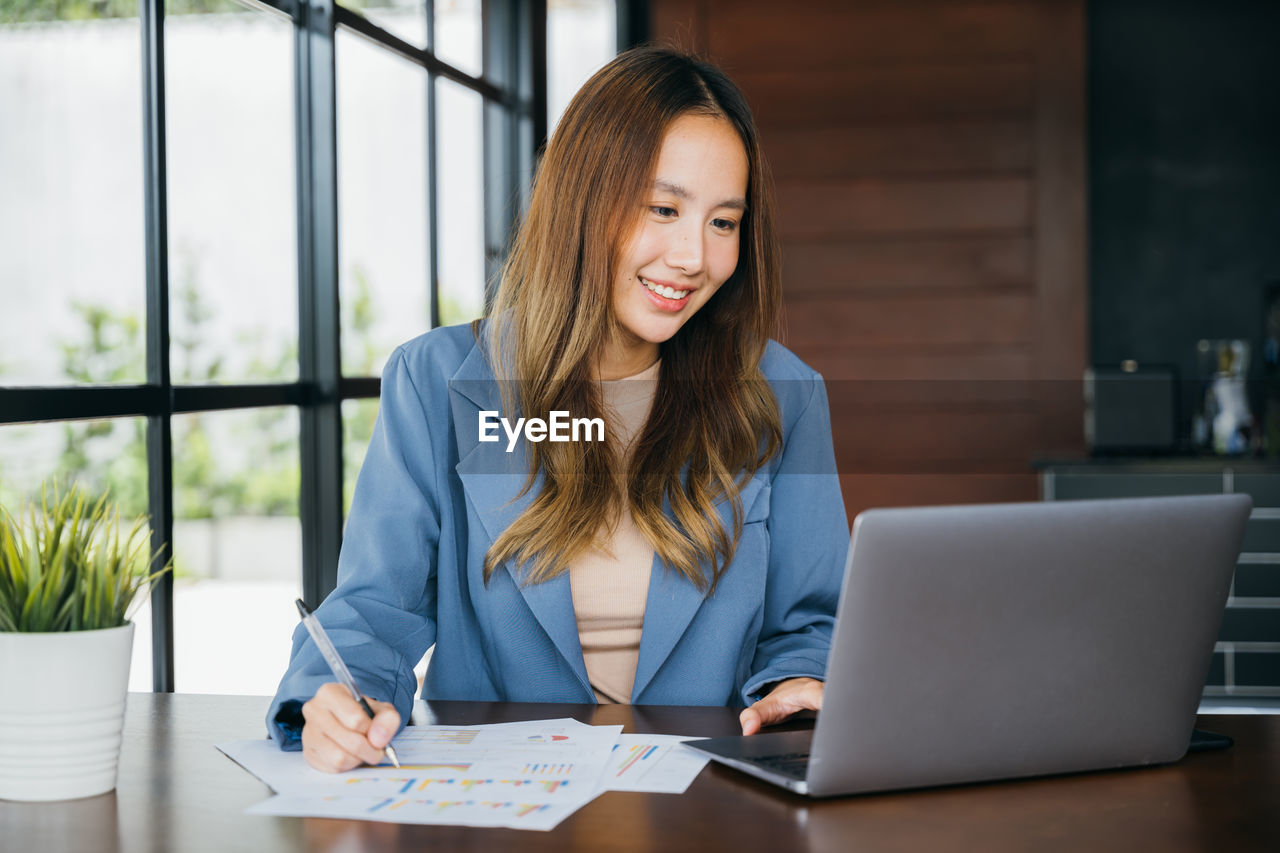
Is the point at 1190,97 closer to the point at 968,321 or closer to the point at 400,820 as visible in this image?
the point at 968,321

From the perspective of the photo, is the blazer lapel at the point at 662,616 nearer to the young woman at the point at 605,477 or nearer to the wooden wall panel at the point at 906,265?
the young woman at the point at 605,477

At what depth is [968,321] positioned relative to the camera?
4.86 m

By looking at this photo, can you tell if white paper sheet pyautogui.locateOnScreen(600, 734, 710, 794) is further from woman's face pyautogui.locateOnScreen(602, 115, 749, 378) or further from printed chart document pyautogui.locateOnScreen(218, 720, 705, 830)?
woman's face pyautogui.locateOnScreen(602, 115, 749, 378)

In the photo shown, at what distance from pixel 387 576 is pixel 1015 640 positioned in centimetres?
75

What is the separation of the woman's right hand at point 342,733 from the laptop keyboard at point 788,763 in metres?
0.33

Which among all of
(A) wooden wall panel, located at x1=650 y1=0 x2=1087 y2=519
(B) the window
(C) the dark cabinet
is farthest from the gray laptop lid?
(A) wooden wall panel, located at x1=650 y1=0 x2=1087 y2=519

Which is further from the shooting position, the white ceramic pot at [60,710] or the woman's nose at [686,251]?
the woman's nose at [686,251]

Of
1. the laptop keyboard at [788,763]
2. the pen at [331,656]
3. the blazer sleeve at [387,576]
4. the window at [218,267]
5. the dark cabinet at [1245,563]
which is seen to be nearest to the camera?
the laptop keyboard at [788,763]

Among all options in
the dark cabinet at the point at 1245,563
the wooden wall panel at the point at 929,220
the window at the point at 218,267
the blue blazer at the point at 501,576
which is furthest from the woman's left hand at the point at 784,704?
the wooden wall panel at the point at 929,220

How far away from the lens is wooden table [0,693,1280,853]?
0.94 metres

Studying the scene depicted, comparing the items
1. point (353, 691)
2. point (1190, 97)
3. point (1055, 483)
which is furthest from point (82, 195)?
point (1190, 97)

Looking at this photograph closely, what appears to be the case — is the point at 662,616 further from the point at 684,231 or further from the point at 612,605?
the point at 684,231

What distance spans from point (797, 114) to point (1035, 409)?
1446 mm

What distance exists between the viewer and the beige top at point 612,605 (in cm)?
164
